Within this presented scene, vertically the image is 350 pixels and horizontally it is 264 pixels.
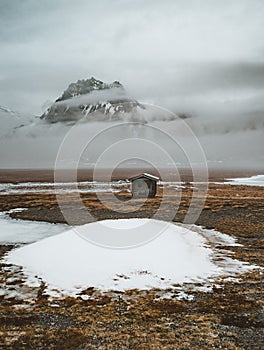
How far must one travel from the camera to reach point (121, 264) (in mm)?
15484

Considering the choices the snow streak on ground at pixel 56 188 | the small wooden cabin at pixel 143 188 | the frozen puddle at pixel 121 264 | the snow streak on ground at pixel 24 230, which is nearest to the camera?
the frozen puddle at pixel 121 264

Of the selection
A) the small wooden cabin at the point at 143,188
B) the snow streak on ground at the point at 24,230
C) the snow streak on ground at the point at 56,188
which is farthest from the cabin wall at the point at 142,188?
the snow streak on ground at the point at 24,230

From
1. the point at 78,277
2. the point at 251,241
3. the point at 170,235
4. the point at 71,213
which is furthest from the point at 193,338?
the point at 71,213

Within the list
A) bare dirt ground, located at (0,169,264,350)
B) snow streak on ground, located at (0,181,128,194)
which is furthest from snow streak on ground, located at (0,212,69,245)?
snow streak on ground, located at (0,181,128,194)

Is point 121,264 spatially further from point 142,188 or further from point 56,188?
point 56,188

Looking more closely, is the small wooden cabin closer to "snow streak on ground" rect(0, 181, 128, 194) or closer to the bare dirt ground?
"snow streak on ground" rect(0, 181, 128, 194)

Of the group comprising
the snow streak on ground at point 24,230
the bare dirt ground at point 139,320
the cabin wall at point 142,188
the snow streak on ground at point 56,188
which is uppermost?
the cabin wall at point 142,188

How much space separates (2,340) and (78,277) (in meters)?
5.21

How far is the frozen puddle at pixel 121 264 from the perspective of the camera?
13.4 m

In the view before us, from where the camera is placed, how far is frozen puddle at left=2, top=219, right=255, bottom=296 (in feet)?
44.0

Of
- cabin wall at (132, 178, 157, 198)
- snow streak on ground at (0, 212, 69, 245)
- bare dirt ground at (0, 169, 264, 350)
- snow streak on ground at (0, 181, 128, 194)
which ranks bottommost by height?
bare dirt ground at (0, 169, 264, 350)

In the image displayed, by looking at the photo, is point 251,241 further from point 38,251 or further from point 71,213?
point 71,213

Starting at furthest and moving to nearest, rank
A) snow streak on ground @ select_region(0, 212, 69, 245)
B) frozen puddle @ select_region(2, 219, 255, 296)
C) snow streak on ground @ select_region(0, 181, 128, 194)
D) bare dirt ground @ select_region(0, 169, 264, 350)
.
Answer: snow streak on ground @ select_region(0, 181, 128, 194), snow streak on ground @ select_region(0, 212, 69, 245), frozen puddle @ select_region(2, 219, 255, 296), bare dirt ground @ select_region(0, 169, 264, 350)

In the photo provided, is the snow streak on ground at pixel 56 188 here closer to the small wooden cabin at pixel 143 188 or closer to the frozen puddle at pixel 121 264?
the small wooden cabin at pixel 143 188
